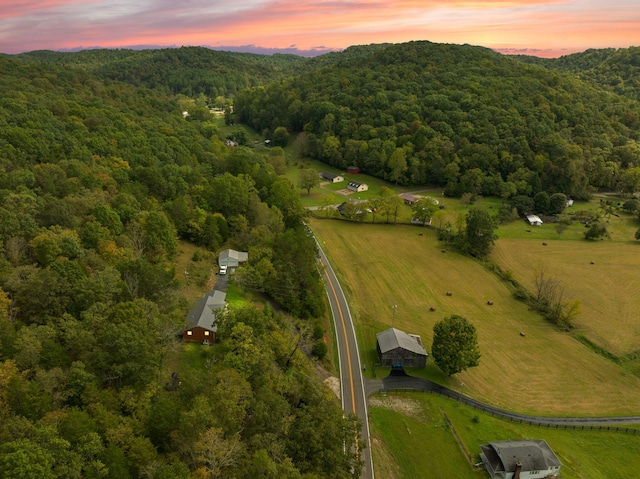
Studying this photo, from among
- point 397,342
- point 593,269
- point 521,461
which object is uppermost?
point 397,342

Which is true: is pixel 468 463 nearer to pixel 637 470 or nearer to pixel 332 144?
pixel 637 470

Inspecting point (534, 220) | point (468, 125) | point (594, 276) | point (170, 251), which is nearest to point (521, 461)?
point (170, 251)

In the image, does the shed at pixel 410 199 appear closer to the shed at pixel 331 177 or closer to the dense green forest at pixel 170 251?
the dense green forest at pixel 170 251

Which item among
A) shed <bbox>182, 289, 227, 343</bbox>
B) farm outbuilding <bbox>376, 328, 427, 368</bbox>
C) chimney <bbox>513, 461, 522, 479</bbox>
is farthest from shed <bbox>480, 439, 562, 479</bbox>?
shed <bbox>182, 289, 227, 343</bbox>

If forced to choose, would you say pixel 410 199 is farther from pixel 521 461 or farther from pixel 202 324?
pixel 521 461

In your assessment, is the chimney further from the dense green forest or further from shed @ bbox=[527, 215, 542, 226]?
shed @ bbox=[527, 215, 542, 226]

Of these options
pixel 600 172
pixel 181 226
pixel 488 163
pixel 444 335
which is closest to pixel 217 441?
pixel 444 335
